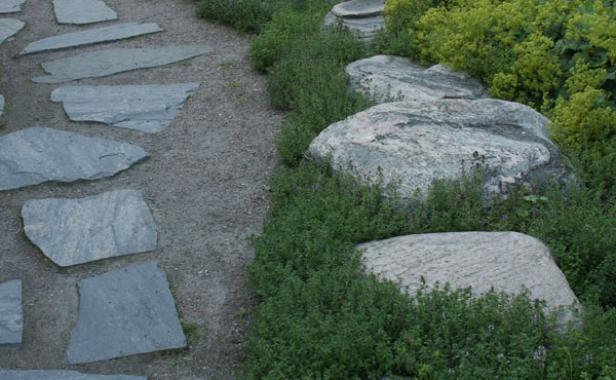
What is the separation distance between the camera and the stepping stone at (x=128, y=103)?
602 centimetres

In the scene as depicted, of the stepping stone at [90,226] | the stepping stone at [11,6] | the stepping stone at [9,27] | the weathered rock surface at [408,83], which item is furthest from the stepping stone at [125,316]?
the stepping stone at [11,6]

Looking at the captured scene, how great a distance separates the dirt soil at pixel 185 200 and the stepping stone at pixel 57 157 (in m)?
0.09

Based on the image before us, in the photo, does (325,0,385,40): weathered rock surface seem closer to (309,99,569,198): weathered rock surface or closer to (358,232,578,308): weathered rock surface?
(309,99,569,198): weathered rock surface

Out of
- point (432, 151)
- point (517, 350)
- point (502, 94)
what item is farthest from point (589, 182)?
point (517, 350)

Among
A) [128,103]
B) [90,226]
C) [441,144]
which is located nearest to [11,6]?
[128,103]

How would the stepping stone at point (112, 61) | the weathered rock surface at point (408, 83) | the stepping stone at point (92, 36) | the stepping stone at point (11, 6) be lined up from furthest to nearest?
the stepping stone at point (11, 6) → the stepping stone at point (92, 36) → the stepping stone at point (112, 61) → the weathered rock surface at point (408, 83)

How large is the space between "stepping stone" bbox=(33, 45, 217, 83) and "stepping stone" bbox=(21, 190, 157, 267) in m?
2.25

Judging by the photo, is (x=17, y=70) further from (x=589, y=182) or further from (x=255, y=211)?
(x=589, y=182)

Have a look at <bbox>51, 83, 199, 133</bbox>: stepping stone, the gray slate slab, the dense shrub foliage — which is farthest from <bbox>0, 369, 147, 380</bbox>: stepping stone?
<bbox>51, 83, 199, 133</bbox>: stepping stone

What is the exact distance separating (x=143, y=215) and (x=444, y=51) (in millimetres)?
2367

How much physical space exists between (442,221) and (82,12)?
5.67 meters

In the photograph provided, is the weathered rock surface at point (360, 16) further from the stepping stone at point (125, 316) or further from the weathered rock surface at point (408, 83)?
the stepping stone at point (125, 316)

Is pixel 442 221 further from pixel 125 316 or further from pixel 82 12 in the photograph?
pixel 82 12

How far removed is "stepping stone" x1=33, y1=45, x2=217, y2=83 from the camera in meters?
6.94
